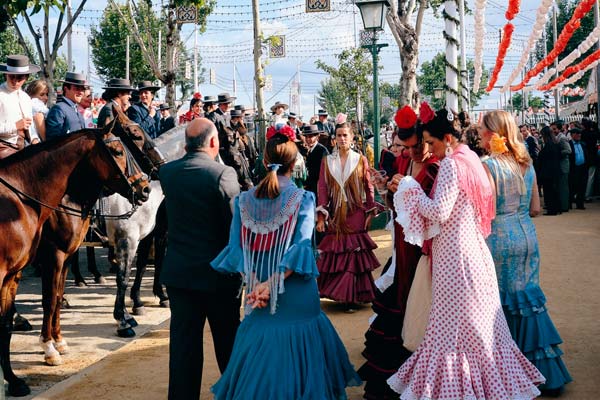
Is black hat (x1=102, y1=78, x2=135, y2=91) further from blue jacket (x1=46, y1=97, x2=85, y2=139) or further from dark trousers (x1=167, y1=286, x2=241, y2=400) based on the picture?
dark trousers (x1=167, y1=286, x2=241, y2=400)

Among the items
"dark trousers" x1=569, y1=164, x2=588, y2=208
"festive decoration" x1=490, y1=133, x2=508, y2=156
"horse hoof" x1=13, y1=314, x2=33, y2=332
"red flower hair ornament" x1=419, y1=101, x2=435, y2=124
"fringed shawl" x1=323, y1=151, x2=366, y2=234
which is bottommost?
"horse hoof" x1=13, y1=314, x2=33, y2=332

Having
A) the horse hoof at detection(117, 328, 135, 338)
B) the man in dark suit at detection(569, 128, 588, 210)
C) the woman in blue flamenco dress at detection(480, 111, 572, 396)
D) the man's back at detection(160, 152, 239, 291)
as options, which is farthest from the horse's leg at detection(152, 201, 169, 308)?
the man in dark suit at detection(569, 128, 588, 210)

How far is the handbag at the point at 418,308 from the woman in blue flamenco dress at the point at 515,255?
805 millimetres

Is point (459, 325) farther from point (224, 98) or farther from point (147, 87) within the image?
point (224, 98)

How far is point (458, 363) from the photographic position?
4.40 m

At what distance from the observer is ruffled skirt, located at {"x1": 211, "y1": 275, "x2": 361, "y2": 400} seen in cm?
405

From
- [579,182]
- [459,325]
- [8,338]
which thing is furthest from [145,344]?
[579,182]

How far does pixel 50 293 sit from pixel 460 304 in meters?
4.23

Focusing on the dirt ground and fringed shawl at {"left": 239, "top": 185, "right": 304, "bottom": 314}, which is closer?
fringed shawl at {"left": 239, "top": 185, "right": 304, "bottom": 314}

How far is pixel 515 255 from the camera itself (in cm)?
523

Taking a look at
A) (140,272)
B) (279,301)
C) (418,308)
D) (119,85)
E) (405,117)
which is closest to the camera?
(279,301)

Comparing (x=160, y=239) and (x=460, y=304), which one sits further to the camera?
(x=160, y=239)

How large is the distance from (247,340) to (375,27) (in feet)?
32.3

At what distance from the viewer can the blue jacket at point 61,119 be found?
7.79 m
